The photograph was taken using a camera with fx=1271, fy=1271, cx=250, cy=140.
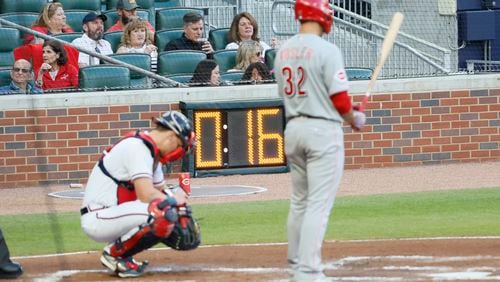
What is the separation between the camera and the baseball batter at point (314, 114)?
7.26 metres

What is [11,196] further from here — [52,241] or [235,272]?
[235,272]

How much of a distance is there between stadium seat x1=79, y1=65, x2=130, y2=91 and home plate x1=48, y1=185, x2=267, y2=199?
1301 mm

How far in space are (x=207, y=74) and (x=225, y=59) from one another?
0.81 m

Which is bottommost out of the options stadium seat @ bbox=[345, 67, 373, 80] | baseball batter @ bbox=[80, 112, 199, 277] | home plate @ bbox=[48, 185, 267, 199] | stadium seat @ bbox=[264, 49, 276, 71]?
home plate @ bbox=[48, 185, 267, 199]

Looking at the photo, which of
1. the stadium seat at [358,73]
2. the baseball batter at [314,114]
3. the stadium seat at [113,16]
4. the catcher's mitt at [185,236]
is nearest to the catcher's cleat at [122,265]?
the catcher's mitt at [185,236]

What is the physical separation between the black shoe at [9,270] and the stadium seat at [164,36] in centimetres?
748

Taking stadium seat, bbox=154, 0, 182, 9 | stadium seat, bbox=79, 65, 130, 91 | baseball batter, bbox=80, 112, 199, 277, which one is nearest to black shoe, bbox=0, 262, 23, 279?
baseball batter, bbox=80, 112, 199, 277

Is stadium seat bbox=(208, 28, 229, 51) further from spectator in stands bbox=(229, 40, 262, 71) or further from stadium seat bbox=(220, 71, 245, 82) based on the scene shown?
stadium seat bbox=(220, 71, 245, 82)

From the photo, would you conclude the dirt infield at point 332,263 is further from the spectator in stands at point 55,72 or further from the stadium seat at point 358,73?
the stadium seat at point 358,73

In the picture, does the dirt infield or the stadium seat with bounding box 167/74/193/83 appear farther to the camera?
the stadium seat with bounding box 167/74/193/83

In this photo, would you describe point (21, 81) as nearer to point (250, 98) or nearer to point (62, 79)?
point (62, 79)

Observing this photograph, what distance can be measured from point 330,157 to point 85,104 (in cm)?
692

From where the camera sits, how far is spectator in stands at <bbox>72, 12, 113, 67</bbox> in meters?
14.7

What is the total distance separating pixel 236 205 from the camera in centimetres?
1190
